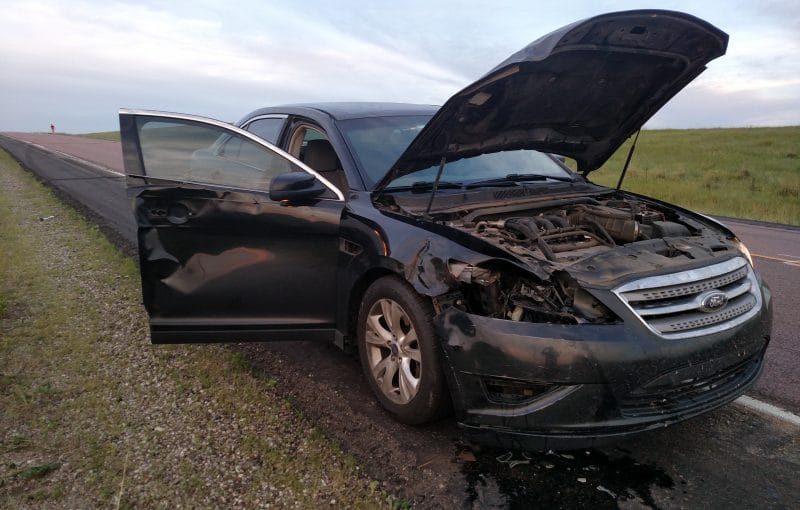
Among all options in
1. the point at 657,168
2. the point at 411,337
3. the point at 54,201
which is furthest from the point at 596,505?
the point at 657,168

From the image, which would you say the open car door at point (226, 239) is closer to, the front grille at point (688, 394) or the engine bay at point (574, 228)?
the engine bay at point (574, 228)

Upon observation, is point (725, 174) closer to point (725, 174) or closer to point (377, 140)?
point (725, 174)

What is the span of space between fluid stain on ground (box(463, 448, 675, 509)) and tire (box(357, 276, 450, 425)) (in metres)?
0.40

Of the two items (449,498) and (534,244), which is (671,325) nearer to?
(534,244)

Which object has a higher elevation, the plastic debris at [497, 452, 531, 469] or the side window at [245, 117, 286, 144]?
the side window at [245, 117, 286, 144]

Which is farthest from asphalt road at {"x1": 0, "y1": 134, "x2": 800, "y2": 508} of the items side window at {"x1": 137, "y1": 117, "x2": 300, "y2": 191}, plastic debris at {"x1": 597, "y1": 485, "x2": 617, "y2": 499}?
side window at {"x1": 137, "y1": 117, "x2": 300, "y2": 191}

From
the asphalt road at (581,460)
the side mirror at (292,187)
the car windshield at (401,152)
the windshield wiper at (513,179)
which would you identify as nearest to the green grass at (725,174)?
the windshield wiper at (513,179)

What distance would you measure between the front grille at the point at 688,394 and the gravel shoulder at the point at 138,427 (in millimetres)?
1219

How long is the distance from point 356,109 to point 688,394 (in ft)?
9.57

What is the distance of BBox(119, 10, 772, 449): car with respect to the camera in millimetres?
2572

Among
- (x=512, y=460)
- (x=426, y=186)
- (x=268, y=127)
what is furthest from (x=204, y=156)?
(x=512, y=460)

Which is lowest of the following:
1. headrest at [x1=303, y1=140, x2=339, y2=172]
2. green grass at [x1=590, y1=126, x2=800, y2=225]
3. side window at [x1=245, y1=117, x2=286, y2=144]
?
green grass at [x1=590, y1=126, x2=800, y2=225]

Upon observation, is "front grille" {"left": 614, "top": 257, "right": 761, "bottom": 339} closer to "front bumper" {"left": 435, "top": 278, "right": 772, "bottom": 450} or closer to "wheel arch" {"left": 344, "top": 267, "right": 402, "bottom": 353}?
"front bumper" {"left": 435, "top": 278, "right": 772, "bottom": 450}

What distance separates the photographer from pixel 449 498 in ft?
8.50
